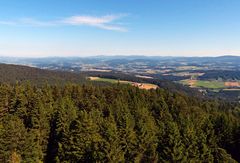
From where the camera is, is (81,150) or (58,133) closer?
(81,150)

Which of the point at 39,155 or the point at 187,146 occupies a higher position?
the point at 187,146

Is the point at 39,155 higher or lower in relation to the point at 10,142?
lower

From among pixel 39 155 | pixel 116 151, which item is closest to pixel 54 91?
pixel 39 155

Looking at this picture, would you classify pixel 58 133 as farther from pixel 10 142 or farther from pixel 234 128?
pixel 234 128

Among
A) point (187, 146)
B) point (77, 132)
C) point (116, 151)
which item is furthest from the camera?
point (77, 132)

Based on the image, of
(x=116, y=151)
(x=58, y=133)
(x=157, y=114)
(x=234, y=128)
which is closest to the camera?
(x=116, y=151)

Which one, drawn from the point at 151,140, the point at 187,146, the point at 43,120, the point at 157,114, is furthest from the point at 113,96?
the point at 187,146

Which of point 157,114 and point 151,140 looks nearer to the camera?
point 151,140

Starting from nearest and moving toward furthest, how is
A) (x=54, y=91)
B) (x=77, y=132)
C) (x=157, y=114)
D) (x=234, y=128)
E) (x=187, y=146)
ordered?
(x=187, y=146) < (x=77, y=132) < (x=234, y=128) < (x=157, y=114) < (x=54, y=91)

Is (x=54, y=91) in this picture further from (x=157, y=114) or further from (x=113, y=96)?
(x=157, y=114)
